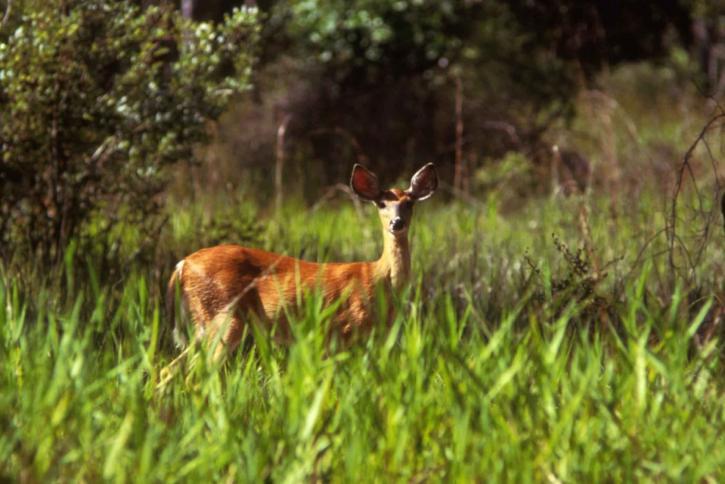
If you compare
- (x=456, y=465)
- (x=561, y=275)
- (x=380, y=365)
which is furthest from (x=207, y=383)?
(x=561, y=275)

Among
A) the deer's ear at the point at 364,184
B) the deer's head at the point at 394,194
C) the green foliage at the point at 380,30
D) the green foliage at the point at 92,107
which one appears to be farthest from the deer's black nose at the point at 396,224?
the green foliage at the point at 380,30

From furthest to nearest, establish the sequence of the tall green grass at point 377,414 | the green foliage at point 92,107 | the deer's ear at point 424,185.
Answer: the green foliage at point 92,107, the deer's ear at point 424,185, the tall green grass at point 377,414

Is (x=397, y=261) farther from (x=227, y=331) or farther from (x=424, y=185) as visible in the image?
(x=227, y=331)

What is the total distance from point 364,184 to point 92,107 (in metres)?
2.23

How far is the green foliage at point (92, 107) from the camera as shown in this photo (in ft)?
22.3

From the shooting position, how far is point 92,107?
7.09 metres

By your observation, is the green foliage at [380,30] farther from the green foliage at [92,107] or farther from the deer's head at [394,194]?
the deer's head at [394,194]

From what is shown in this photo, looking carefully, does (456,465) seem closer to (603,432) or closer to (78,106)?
(603,432)

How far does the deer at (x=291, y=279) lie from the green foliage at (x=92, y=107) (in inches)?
55.6

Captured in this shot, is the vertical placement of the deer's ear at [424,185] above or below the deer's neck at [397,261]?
above

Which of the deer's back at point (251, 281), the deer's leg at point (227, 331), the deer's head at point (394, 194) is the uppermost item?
the deer's head at point (394, 194)

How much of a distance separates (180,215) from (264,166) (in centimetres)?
354

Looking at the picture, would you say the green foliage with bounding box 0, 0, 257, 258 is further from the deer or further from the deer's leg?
the deer's leg

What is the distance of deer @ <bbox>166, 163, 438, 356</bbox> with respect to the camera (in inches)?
215
